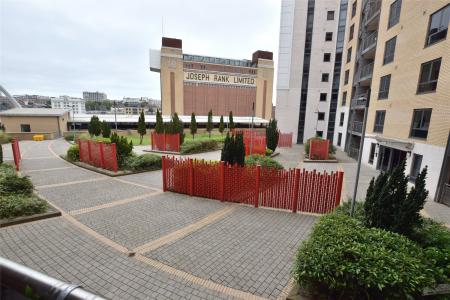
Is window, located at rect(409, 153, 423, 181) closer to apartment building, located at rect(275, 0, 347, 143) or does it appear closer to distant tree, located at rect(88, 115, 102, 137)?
apartment building, located at rect(275, 0, 347, 143)

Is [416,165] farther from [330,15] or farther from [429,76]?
[330,15]

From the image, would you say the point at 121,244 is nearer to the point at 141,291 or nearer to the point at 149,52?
the point at 141,291

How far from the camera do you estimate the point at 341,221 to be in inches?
203

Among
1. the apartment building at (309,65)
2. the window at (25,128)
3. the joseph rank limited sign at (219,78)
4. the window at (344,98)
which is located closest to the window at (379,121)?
the window at (344,98)

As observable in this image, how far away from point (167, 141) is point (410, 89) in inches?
800

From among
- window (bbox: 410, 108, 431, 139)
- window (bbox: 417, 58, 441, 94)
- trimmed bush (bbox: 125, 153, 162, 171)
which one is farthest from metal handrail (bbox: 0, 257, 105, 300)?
window (bbox: 417, 58, 441, 94)

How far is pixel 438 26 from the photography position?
12070 millimetres

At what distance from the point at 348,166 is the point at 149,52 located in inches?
1966

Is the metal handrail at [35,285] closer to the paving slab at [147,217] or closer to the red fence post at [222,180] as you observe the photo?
the paving slab at [147,217]

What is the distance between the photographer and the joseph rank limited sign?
2072 inches

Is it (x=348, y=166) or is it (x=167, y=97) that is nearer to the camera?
(x=348, y=166)

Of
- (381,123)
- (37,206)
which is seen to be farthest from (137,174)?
(381,123)

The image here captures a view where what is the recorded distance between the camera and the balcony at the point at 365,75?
69.3ft

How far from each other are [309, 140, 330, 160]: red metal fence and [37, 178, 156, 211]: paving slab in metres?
15.9
